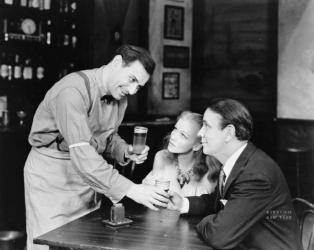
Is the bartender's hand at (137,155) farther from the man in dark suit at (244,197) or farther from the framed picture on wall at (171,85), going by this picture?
the framed picture on wall at (171,85)

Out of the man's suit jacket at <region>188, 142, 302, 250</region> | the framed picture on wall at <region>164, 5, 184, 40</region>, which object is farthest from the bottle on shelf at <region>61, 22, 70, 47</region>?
the man's suit jacket at <region>188, 142, 302, 250</region>

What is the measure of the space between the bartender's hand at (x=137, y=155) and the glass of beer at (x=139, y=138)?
6cm

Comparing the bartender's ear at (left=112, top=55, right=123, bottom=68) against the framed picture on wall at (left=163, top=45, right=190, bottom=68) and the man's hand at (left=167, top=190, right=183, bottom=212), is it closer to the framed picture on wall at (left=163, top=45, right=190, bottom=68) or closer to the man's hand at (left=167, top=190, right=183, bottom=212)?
the man's hand at (left=167, top=190, right=183, bottom=212)

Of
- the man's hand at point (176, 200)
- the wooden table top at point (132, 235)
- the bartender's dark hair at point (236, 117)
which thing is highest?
the bartender's dark hair at point (236, 117)

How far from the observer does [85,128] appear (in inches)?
93.8

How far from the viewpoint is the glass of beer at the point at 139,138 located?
2.57m

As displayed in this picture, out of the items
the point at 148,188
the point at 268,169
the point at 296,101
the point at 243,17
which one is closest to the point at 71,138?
the point at 148,188

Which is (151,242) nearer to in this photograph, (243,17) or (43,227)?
(43,227)

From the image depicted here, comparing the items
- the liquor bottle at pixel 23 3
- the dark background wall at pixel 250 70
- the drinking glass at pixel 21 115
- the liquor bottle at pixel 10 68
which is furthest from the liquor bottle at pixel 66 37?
the dark background wall at pixel 250 70

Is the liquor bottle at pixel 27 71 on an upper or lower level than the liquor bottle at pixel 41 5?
lower

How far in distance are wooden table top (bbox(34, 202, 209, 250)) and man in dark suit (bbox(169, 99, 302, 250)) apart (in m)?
0.11

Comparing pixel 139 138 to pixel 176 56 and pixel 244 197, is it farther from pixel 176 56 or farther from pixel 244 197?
pixel 176 56

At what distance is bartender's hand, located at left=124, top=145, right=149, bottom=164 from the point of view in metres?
2.77

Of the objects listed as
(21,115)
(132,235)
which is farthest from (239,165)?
(21,115)
